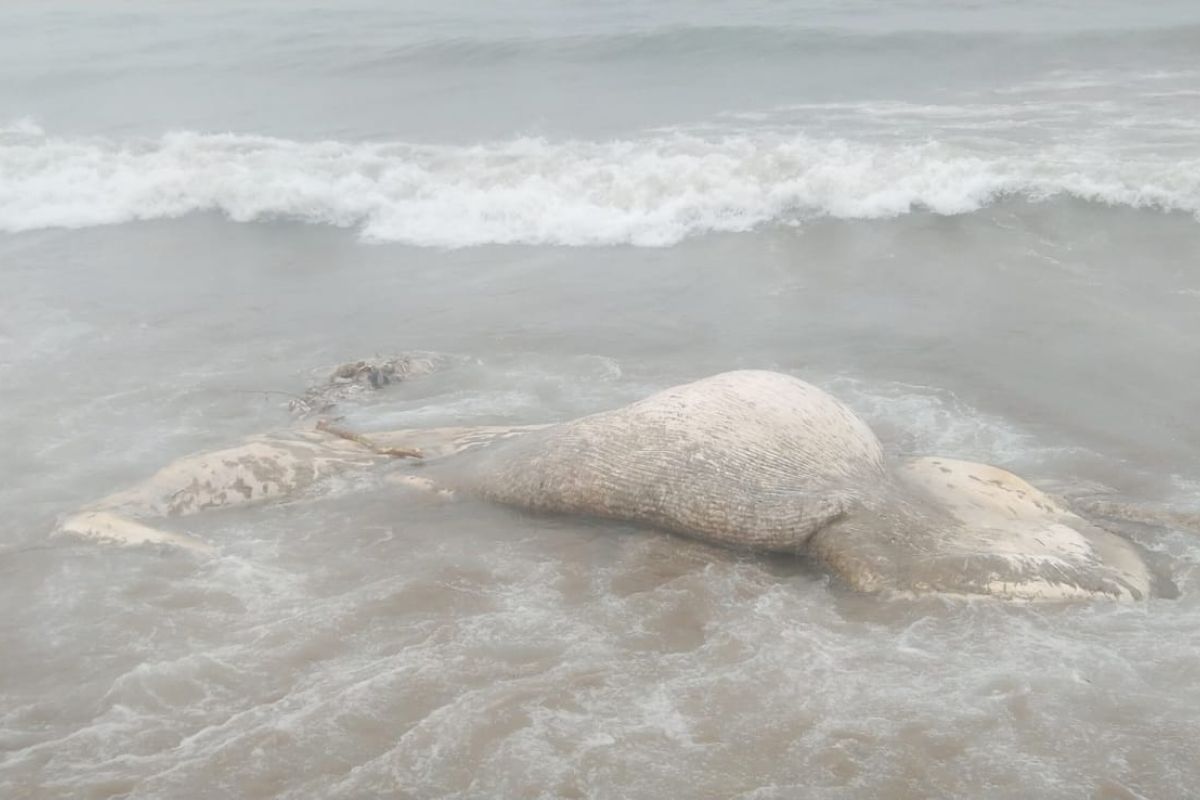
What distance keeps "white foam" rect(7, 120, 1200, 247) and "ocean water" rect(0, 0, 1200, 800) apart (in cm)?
8

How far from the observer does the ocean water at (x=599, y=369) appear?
17.1 feet

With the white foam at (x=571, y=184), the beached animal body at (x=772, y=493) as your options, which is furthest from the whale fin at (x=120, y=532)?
the white foam at (x=571, y=184)

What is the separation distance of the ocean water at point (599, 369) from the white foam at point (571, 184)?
0.08 meters

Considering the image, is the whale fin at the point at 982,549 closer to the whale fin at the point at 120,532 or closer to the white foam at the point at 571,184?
→ the whale fin at the point at 120,532

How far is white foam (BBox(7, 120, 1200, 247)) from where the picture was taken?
15.0 metres

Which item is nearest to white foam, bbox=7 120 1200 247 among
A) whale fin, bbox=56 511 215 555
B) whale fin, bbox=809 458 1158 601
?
whale fin, bbox=809 458 1158 601

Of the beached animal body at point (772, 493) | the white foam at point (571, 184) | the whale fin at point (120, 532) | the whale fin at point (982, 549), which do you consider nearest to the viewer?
the whale fin at point (982, 549)

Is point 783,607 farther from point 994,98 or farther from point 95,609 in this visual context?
point 994,98

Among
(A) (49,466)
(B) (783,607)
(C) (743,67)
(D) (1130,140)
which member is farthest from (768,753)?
(C) (743,67)

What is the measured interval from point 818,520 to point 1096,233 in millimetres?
8474

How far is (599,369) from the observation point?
10.6 metres

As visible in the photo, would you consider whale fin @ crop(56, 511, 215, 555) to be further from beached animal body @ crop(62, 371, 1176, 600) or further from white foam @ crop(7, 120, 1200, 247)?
white foam @ crop(7, 120, 1200, 247)

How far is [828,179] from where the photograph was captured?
15523 millimetres

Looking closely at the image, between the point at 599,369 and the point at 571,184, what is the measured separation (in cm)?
668
